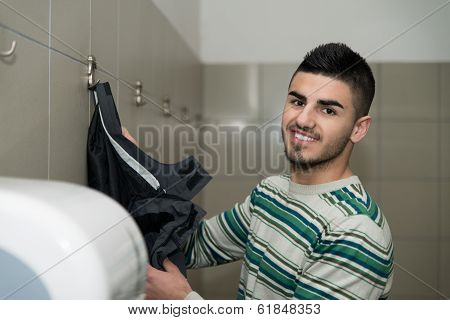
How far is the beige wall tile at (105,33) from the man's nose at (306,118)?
11.2 inches

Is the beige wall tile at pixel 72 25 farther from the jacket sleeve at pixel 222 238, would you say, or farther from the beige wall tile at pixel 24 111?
the jacket sleeve at pixel 222 238

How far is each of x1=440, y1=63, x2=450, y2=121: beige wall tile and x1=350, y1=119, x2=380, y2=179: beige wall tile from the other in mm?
108

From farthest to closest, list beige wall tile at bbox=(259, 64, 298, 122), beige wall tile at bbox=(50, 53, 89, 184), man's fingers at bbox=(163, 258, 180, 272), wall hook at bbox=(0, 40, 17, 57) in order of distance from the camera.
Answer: beige wall tile at bbox=(259, 64, 298, 122)
man's fingers at bbox=(163, 258, 180, 272)
beige wall tile at bbox=(50, 53, 89, 184)
wall hook at bbox=(0, 40, 17, 57)

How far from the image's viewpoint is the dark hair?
0.57m

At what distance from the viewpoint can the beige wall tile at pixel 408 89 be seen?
660 mm

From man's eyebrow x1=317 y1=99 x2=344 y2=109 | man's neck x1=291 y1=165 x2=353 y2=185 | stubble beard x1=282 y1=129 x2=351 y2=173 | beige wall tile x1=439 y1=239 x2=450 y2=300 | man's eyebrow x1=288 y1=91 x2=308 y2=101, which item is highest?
man's eyebrow x1=288 y1=91 x2=308 y2=101

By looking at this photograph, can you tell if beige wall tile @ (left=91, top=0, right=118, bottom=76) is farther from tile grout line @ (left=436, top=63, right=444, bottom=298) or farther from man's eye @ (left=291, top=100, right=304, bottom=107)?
tile grout line @ (left=436, top=63, right=444, bottom=298)

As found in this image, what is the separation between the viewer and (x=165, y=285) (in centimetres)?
55

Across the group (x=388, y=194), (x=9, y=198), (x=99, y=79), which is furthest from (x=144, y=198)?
(x=388, y=194)

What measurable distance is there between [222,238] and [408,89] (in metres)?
0.40

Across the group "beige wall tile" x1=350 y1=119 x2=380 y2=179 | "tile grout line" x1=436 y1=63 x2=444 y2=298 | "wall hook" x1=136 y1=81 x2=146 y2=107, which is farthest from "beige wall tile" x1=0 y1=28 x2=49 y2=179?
"tile grout line" x1=436 y1=63 x2=444 y2=298

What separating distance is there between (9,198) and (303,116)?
40cm

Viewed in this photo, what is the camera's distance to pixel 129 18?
666 mm

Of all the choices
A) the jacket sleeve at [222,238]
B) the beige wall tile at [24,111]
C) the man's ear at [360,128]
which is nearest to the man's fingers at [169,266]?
the jacket sleeve at [222,238]
